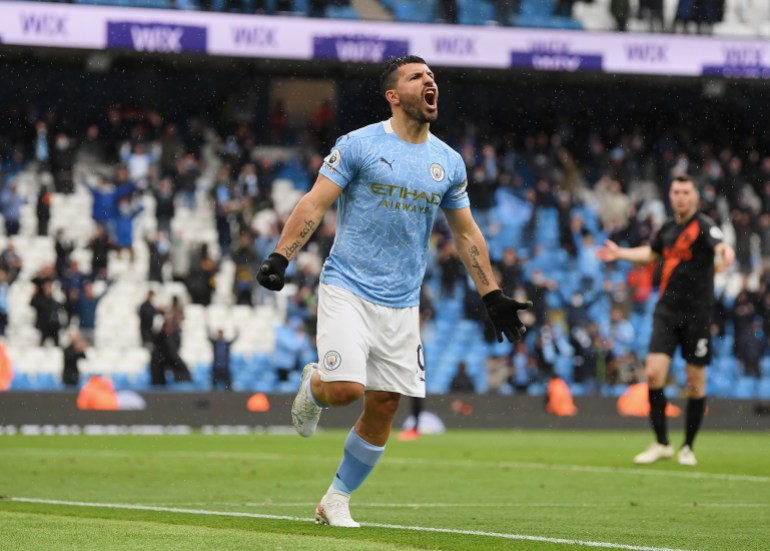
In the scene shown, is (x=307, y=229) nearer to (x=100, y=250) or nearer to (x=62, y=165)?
(x=100, y=250)

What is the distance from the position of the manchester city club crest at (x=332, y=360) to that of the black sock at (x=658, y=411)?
7068 mm

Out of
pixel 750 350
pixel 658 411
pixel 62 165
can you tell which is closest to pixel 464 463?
pixel 658 411

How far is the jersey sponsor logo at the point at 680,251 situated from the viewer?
14062mm

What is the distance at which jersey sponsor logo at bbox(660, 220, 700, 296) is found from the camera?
1406 cm

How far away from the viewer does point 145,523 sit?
7.89m

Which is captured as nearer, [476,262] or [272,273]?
[272,273]

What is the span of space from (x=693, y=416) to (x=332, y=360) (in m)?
7.41

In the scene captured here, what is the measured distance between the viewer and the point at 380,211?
25.6ft

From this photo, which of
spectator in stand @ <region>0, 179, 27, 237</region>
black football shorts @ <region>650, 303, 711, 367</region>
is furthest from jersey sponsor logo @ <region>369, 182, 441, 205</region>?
spectator in stand @ <region>0, 179, 27, 237</region>

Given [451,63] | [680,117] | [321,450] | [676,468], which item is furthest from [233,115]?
[676,468]

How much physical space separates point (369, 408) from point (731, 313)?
22.0 metres

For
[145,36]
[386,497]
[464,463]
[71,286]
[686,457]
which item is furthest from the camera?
[145,36]

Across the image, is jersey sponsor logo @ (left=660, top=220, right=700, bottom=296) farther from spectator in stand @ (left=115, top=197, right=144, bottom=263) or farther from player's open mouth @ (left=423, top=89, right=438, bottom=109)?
spectator in stand @ (left=115, top=197, right=144, bottom=263)

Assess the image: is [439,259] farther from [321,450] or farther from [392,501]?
[392,501]
